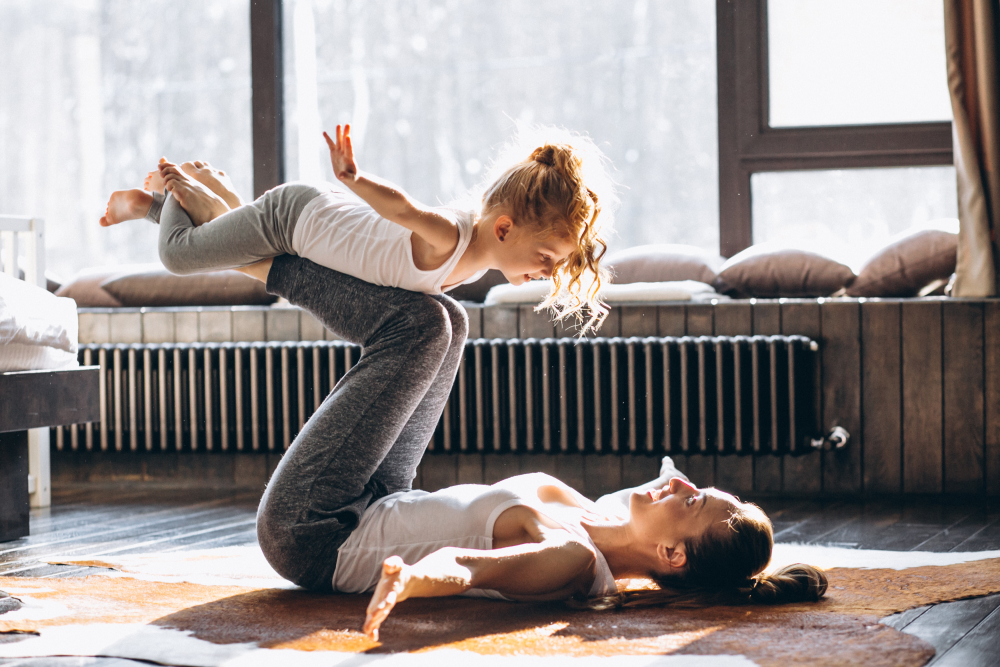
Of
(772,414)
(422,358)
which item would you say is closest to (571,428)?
(772,414)

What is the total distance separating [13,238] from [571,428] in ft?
5.70

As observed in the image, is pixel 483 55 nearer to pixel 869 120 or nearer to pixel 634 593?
pixel 869 120

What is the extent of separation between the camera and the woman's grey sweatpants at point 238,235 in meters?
1.83

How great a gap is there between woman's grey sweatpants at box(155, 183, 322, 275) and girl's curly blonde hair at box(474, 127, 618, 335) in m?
0.37

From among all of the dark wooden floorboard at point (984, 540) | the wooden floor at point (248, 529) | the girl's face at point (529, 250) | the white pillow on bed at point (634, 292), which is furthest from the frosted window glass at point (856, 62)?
the girl's face at point (529, 250)

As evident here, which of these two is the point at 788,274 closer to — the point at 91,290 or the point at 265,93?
the point at 265,93

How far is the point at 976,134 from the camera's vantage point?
2986 millimetres

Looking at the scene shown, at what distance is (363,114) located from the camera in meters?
3.87

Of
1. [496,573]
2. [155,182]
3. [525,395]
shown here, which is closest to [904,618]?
[496,573]

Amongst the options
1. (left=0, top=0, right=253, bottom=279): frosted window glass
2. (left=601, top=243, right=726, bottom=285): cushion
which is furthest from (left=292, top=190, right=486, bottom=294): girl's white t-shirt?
(left=0, top=0, right=253, bottom=279): frosted window glass

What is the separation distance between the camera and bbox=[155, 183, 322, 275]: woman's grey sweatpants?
1826 millimetres

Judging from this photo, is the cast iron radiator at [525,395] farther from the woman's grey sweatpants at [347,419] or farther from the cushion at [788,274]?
the woman's grey sweatpants at [347,419]

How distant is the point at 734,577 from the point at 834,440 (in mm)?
1385

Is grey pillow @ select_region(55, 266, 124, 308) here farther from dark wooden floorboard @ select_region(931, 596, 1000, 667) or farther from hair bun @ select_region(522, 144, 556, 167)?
dark wooden floorboard @ select_region(931, 596, 1000, 667)
